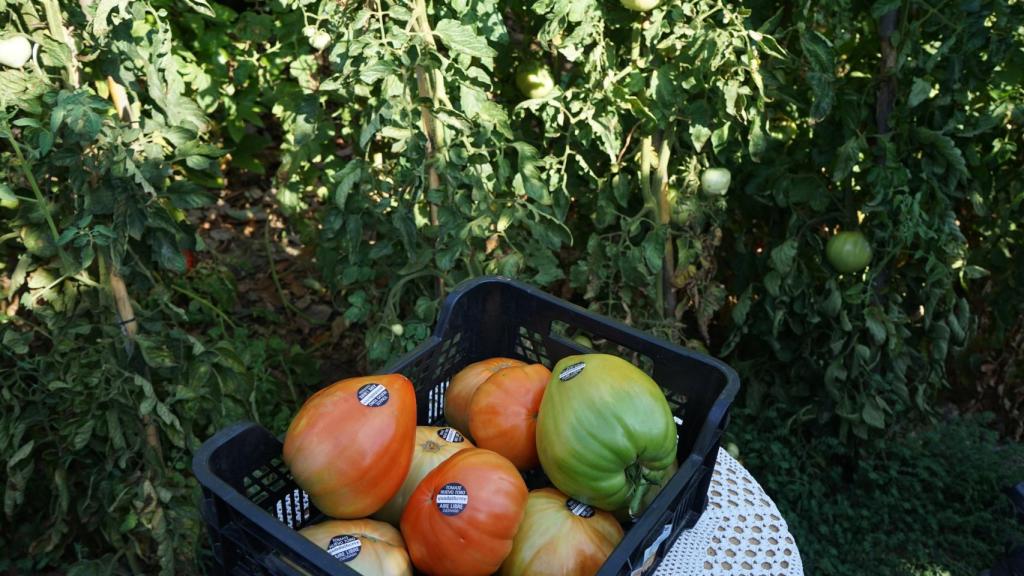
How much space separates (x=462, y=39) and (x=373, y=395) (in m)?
0.91

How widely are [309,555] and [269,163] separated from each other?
2.68m

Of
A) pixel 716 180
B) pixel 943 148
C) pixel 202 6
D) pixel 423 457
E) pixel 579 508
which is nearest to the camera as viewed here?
pixel 579 508

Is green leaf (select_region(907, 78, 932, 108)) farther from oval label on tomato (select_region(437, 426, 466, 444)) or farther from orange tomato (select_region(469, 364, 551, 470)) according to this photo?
oval label on tomato (select_region(437, 426, 466, 444))

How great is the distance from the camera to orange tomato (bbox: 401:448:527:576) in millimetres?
1089

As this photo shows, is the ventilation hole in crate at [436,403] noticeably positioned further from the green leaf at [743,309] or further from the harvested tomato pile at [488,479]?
the green leaf at [743,309]

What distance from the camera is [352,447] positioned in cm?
114

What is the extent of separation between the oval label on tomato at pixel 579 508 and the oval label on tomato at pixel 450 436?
220 mm

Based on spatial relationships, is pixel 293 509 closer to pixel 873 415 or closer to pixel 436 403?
pixel 436 403

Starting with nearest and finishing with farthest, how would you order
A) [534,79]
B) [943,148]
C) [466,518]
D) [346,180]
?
[466,518] → [346,180] → [943,148] → [534,79]

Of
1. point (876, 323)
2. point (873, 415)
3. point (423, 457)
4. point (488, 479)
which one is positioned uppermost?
point (488, 479)

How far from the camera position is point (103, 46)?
1.65m

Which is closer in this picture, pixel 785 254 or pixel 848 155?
pixel 848 155

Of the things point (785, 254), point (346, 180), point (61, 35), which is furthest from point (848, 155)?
point (61, 35)

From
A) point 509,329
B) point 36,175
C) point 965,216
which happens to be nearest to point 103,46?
point 36,175
